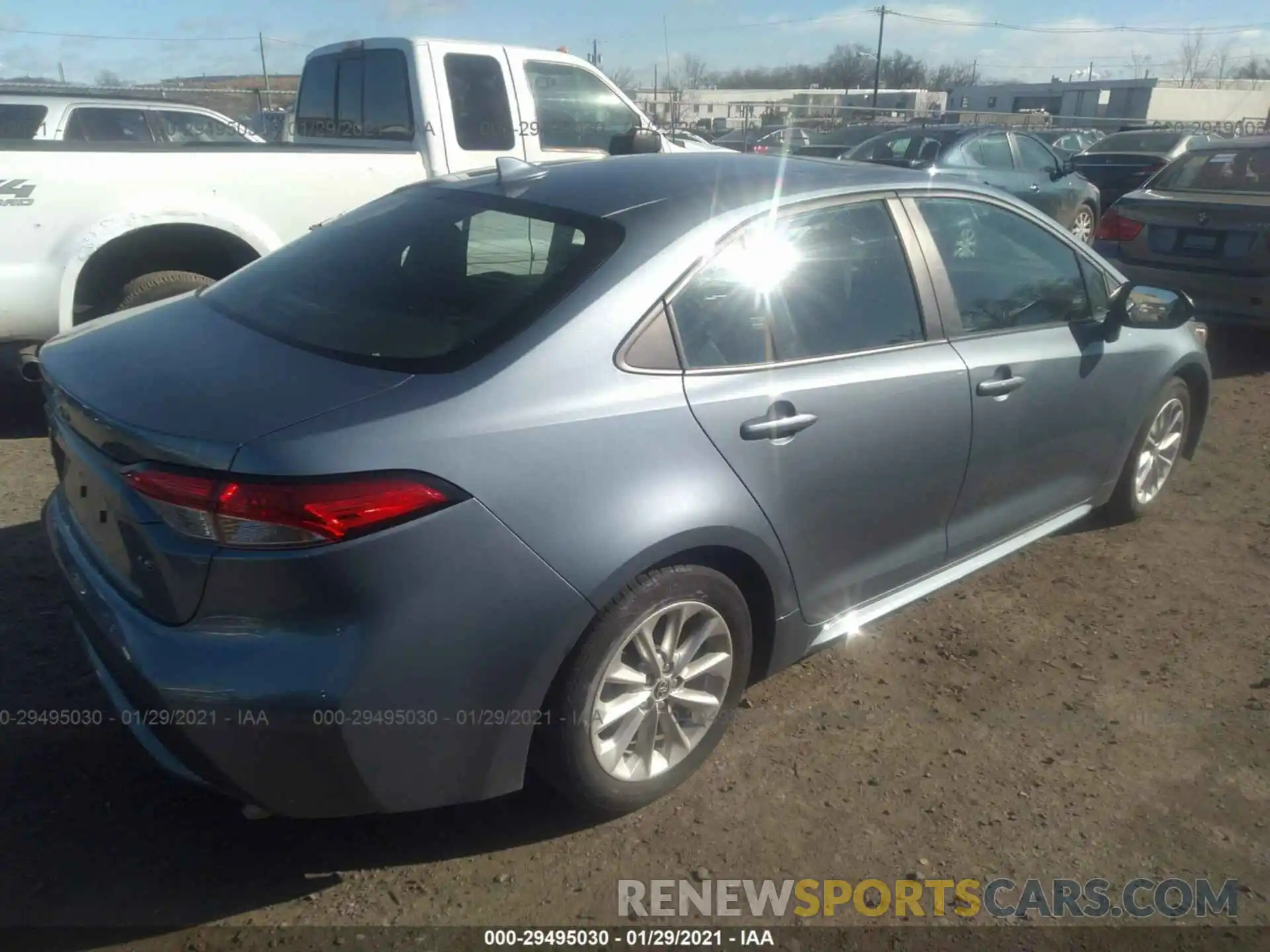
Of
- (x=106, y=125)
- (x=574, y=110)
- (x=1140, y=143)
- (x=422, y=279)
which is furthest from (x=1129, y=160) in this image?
(x=422, y=279)

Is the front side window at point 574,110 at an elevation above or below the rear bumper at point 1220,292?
above

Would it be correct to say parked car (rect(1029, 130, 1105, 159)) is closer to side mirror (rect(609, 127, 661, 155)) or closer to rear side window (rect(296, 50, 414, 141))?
side mirror (rect(609, 127, 661, 155))

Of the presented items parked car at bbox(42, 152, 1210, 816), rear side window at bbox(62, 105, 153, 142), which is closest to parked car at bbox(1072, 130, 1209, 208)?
rear side window at bbox(62, 105, 153, 142)

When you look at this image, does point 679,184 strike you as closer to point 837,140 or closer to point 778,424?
point 778,424

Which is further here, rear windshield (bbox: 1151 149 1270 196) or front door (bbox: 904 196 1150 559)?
rear windshield (bbox: 1151 149 1270 196)

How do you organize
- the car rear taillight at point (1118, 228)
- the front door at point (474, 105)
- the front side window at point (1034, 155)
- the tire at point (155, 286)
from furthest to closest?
the front side window at point (1034, 155) → the car rear taillight at point (1118, 228) → the front door at point (474, 105) → the tire at point (155, 286)

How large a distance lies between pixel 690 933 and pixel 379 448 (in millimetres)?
1361

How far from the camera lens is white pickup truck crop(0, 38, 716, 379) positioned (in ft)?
16.4

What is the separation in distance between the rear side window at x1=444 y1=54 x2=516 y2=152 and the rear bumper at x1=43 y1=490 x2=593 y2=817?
5265 mm

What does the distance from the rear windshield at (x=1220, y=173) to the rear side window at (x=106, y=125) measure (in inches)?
344

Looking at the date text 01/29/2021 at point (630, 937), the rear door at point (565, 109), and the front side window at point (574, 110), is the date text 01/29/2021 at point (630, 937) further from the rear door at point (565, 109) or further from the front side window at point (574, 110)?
the front side window at point (574, 110)

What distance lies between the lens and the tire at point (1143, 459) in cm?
442

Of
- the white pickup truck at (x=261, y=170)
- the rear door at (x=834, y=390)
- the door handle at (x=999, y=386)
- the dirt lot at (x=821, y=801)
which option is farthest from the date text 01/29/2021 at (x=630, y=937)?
the white pickup truck at (x=261, y=170)

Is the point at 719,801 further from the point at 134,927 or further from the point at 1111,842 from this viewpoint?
the point at 134,927
